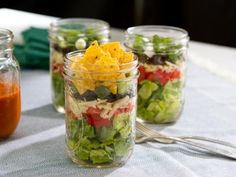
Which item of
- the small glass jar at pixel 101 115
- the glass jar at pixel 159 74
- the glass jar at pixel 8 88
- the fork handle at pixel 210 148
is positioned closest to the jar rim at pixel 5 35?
the glass jar at pixel 8 88

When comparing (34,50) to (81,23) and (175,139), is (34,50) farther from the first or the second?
(175,139)

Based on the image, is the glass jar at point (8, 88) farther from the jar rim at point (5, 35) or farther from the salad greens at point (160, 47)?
the salad greens at point (160, 47)

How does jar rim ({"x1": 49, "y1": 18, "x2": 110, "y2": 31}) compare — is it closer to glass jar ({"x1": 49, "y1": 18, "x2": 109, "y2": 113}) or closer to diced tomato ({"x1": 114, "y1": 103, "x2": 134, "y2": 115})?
glass jar ({"x1": 49, "y1": 18, "x2": 109, "y2": 113})

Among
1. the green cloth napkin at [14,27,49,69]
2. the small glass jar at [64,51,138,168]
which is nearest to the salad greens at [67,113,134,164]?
the small glass jar at [64,51,138,168]

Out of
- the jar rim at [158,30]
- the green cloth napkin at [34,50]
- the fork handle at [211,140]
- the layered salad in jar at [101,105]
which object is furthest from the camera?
the green cloth napkin at [34,50]

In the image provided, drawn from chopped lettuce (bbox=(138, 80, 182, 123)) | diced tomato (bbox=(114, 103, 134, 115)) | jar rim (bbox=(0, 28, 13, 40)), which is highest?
jar rim (bbox=(0, 28, 13, 40))
